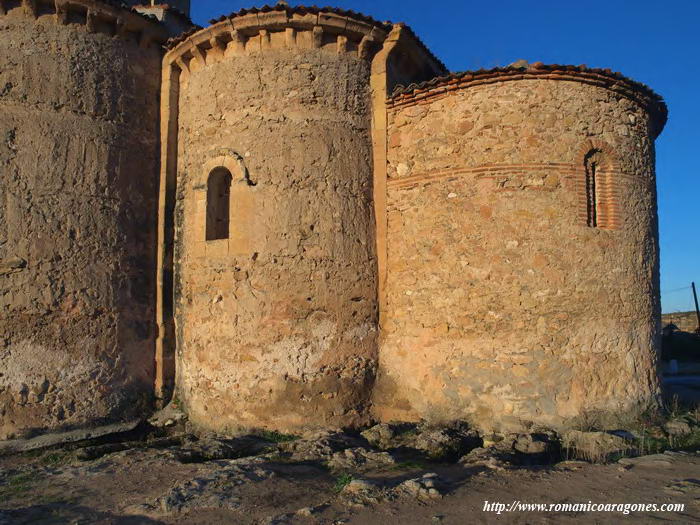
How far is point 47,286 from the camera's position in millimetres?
7801

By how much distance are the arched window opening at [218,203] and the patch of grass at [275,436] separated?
3.08 metres

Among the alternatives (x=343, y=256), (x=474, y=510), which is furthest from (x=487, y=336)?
(x=474, y=510)

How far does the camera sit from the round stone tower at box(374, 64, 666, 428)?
7.20 m

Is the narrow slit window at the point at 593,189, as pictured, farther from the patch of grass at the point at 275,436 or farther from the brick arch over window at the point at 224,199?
the patch of grass at the point at 275,436

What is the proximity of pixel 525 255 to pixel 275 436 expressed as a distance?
4.26 meters

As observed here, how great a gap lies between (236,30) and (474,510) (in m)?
7.25

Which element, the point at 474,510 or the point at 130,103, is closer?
the point at 474,510

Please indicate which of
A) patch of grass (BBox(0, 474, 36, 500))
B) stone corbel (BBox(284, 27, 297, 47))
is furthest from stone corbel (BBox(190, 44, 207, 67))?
patch of grass (BBox(0, 474, 36, 500))

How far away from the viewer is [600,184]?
7.66m

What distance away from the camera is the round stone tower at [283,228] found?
781cm

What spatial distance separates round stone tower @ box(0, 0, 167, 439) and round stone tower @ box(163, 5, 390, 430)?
3.23ft

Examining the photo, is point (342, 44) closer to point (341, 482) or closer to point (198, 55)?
point (198, 55)

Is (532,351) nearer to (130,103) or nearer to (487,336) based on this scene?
(487,336)

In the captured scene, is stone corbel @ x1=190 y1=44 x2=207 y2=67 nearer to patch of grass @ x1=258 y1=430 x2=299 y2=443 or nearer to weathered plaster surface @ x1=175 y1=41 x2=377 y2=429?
weathered plaster surface @ x1=175 y1=41 x2=377 y2=429
